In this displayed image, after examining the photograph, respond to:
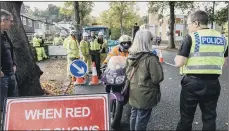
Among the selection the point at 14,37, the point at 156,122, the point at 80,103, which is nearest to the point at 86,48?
the point at 14,37

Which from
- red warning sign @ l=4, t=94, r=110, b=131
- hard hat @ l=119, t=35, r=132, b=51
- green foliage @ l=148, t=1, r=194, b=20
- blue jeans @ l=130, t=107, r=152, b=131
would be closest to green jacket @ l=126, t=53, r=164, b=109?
blue jeans @ l=130, t=107, r=152, b=131

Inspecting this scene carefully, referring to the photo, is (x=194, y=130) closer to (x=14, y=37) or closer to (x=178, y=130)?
(x=178, y=130)

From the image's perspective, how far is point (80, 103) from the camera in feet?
9.21

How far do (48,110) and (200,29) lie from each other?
2189 mm

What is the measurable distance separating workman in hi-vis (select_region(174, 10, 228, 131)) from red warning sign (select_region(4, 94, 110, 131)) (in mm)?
1473

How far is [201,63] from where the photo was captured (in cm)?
376

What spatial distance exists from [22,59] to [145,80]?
3.61 metres

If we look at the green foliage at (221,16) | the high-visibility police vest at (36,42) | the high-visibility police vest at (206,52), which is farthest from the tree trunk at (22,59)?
the green foliage at (221,16)

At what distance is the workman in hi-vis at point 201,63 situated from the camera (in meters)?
3.71

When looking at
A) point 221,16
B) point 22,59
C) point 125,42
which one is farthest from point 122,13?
point 125,42

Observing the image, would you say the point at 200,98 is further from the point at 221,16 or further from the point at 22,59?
the point at 221,16

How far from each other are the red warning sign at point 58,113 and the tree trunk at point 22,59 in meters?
3.76

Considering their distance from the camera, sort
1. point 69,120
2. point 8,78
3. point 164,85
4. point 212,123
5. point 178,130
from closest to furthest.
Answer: point 69,120 < point 212,123 < point 178,130 < point 8,78 < point 164,85

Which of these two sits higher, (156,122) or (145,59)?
(145,59)
